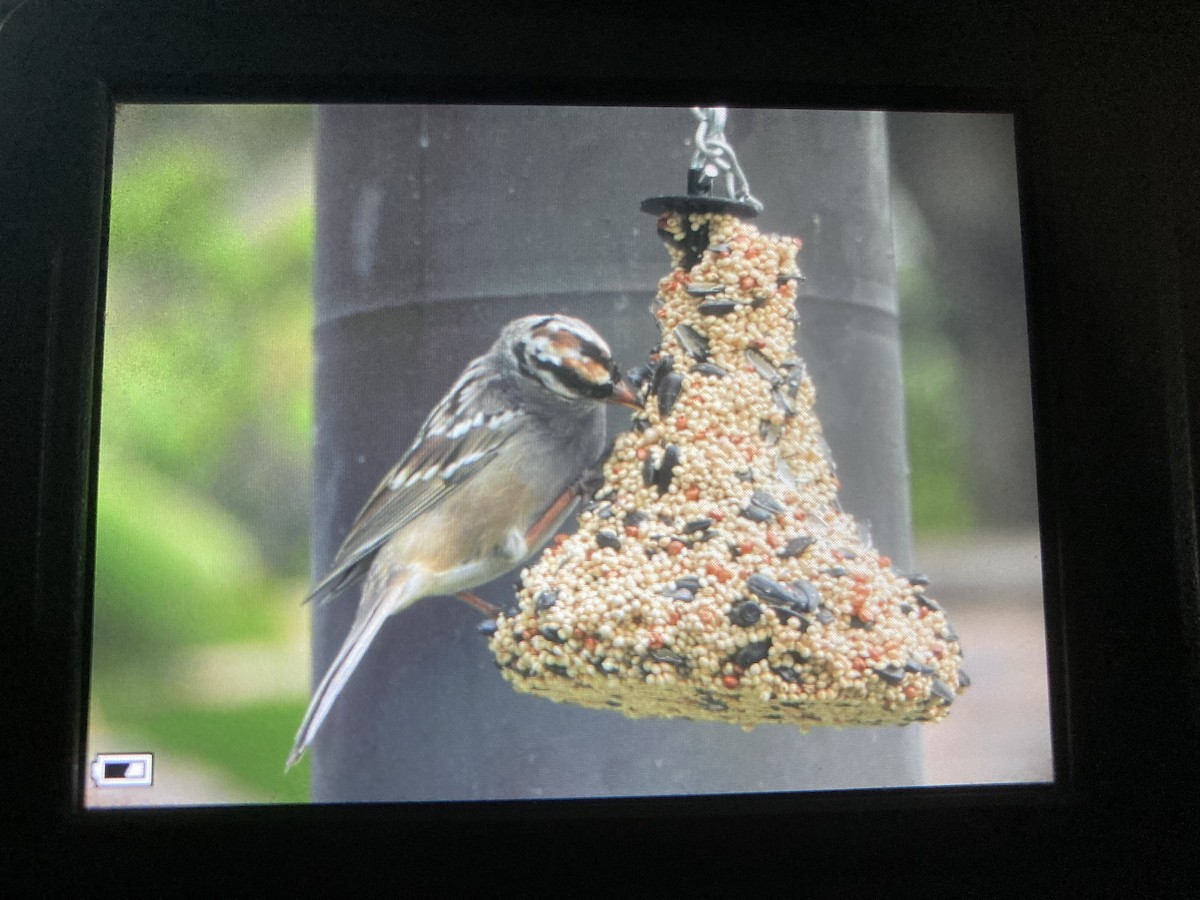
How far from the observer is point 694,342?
1.48 meters

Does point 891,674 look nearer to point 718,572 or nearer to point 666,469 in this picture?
point 718,572

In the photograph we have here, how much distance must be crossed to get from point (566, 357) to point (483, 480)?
216 mm

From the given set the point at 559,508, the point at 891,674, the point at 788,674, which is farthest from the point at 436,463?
the point at 891,674

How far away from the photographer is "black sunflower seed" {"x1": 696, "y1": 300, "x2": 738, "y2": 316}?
58.1 inches

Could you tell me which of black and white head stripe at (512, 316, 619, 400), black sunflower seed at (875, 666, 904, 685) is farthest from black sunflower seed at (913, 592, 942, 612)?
black and white head stripe at (512, 316, 619, 400)

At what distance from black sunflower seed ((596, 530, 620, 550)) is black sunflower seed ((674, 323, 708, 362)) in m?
0.28

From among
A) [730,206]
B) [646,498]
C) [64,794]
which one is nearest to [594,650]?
[646,498]

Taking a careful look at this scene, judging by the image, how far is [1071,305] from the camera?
5.52 feet

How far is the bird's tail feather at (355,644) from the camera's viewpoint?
1.52m

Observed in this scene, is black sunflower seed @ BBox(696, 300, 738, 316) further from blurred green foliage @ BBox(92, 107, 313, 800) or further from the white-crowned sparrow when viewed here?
blurred green foliage @ BBox(92, 107, 313, 800)

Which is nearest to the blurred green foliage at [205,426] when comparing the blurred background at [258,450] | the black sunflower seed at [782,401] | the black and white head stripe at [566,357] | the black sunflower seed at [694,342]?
the blurred background at [258,450]

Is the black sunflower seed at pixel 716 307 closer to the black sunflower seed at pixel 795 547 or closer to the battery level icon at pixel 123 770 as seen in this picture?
the black sunflower seed at pixel 795 547

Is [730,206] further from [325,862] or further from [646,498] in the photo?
[325,862]

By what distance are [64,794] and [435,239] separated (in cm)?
100
